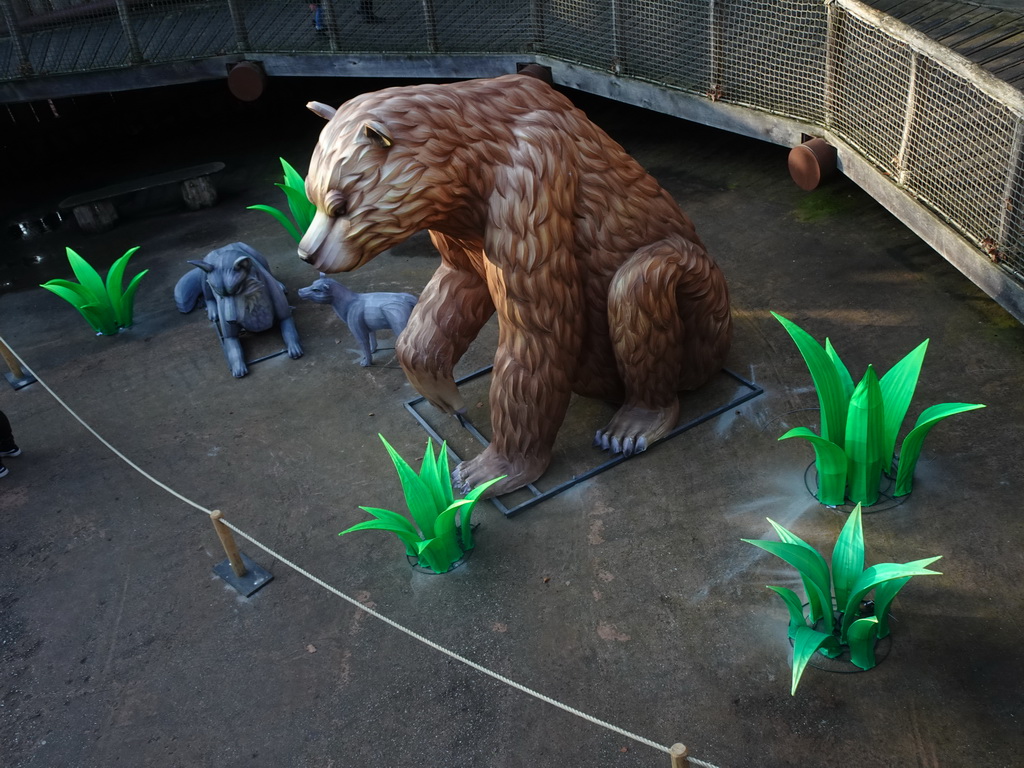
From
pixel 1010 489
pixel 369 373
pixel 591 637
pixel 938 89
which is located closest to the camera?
pixel 591 637

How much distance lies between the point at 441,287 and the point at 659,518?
1.46 m

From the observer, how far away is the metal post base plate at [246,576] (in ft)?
12.8

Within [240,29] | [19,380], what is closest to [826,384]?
[19,380]

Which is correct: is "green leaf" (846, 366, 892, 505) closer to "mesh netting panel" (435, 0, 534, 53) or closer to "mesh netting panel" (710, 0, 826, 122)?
"mesh netting panel" (710, 0, 826, 122)

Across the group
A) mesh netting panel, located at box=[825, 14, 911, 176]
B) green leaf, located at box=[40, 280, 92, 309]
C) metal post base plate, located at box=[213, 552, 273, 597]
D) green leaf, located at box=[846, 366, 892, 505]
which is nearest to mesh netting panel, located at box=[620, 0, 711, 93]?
mesh netting panel, located at box=[825, 14, 911, 176]

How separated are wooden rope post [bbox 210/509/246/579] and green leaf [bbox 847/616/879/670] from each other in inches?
95.5

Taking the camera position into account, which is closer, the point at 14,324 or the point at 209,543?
the point at 209,543

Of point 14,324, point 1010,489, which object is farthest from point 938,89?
point 14,324

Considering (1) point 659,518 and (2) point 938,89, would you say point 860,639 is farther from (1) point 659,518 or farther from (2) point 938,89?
(2) point 938,89

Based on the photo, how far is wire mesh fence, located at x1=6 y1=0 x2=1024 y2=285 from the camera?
4395 mm

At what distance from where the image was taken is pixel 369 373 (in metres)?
A: 5.29

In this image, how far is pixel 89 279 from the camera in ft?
19.3

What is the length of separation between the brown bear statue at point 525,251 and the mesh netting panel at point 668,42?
2.34 meters

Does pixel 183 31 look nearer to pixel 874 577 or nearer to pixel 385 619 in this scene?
pixel 385 619
